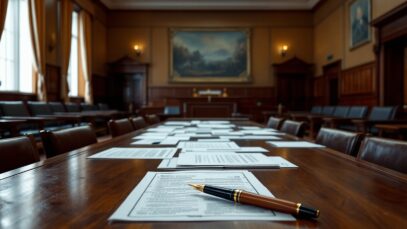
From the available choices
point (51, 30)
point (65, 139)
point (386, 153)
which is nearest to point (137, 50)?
point (51, 30)

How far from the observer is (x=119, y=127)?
2.69 metres

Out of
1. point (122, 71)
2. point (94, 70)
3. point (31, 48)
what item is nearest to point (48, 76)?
point (31, 48)

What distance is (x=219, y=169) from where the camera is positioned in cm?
113

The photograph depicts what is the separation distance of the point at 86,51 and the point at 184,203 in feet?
37.9

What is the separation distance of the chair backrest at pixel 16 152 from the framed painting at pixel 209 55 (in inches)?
483

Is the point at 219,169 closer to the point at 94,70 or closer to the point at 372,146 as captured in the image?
the point at 372,146

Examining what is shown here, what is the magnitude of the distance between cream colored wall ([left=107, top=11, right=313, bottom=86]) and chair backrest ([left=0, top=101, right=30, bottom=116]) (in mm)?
7298

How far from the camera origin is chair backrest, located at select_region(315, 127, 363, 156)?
1.68m

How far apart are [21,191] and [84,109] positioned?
956cm

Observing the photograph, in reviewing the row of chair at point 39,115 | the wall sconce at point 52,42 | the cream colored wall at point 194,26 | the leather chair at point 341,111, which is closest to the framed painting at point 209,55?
the cream colored wall at point 194,26

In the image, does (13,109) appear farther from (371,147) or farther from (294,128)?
(371,147)

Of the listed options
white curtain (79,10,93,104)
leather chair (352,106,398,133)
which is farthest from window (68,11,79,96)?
leather chair (352,106,398,133)

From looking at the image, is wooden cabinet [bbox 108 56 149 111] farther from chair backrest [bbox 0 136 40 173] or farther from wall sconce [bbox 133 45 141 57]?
chair backrest [bbox 0 136 40 173]

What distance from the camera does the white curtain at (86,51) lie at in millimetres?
→ 11250
